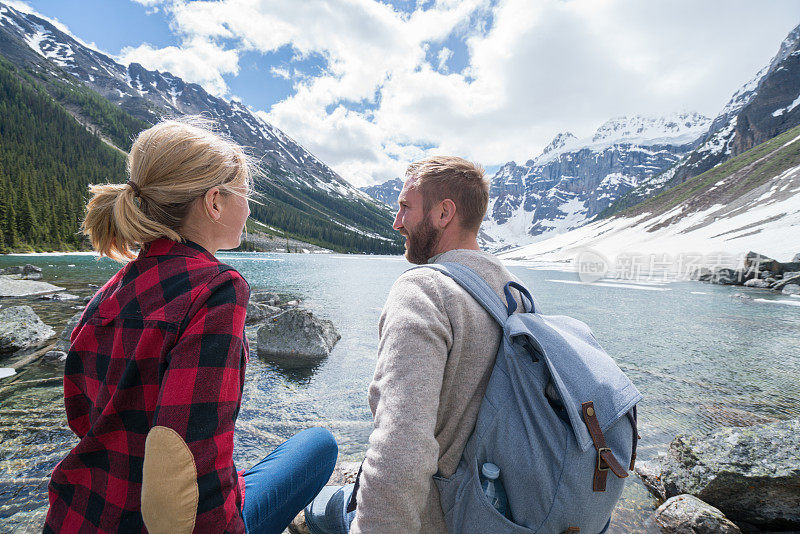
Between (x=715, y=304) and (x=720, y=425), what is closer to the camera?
(x=720, y=425)

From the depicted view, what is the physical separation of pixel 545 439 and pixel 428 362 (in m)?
0.66

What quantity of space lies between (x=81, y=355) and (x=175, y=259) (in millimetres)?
708

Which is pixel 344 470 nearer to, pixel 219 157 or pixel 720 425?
pixel 219 157

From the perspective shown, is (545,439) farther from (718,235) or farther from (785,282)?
(718,235)

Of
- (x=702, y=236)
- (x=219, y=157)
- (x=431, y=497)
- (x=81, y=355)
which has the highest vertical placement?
(x=702, y=236)

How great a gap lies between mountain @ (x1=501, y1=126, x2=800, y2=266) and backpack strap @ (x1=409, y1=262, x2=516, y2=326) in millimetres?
60210

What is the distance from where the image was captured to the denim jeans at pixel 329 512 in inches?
110

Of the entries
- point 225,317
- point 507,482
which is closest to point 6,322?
point 225,317

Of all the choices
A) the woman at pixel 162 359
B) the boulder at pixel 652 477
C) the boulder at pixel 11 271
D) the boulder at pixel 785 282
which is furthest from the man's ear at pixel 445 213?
the boulder at pixel 785 282

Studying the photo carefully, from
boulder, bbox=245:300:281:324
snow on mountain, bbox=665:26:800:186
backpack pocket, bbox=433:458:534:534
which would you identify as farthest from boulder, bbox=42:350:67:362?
snow on mountain, bbox=665:26:800:186

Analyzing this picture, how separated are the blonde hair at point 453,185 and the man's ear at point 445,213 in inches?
1.3

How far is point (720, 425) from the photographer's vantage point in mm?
7086

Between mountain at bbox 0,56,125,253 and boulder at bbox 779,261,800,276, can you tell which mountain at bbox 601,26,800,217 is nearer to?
boulder at bbox 779,261,800,276

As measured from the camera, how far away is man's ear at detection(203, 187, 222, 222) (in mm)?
1979
